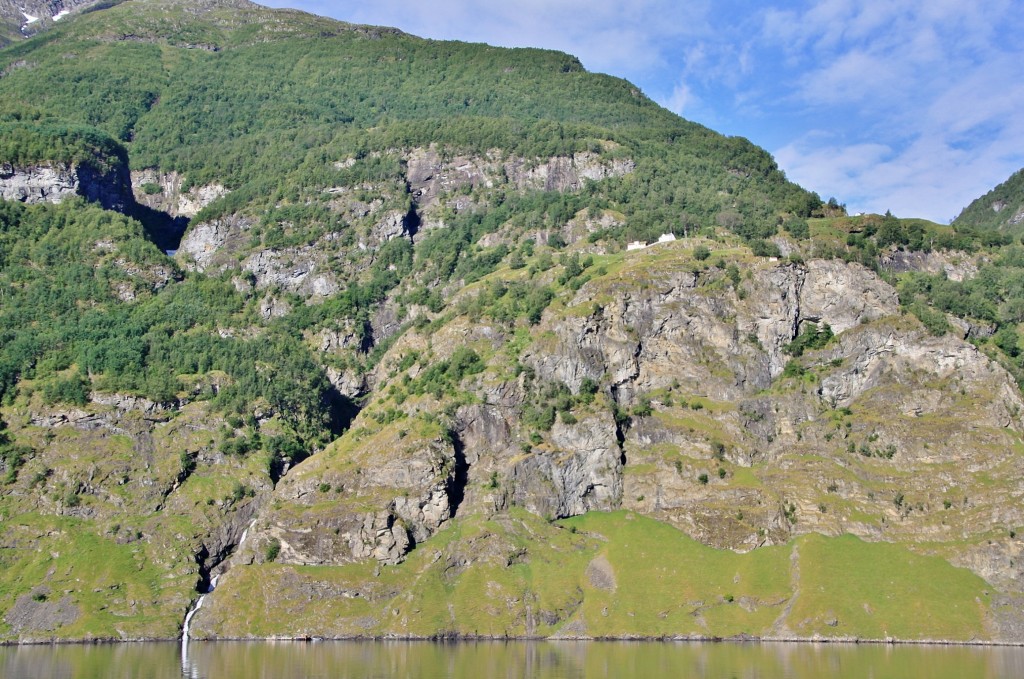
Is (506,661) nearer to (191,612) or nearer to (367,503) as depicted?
(367,503)

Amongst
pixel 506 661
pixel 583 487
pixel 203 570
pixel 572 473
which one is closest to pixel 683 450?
pixel 583 487

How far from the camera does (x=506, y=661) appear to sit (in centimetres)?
11906

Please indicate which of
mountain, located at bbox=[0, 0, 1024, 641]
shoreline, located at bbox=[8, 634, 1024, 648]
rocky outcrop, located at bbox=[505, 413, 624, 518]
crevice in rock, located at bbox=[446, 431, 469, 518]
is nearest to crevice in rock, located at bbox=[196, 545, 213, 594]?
mountain, located at bbox=[0, 0, 1024, 641]

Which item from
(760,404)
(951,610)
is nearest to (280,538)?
(760,404)

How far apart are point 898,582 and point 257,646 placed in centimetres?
8943

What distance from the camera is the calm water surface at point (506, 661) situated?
105 m

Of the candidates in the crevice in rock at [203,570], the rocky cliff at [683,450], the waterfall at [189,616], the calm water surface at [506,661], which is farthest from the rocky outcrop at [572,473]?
the crevice in rock at [203,570]

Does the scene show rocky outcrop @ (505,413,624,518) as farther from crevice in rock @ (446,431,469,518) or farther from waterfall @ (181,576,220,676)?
waterfall @ (181,576,220,676)

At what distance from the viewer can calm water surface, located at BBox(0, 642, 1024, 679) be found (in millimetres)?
105000

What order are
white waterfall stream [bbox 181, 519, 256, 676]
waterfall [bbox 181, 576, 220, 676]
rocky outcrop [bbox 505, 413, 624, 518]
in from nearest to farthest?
white waterfall stream [bbox 181, 519, 256, 676] < waterfall [bbox 181, 576, 220, 676] < rocky outcrop [bbox 505, 413, 624, 518]

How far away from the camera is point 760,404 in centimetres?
18488

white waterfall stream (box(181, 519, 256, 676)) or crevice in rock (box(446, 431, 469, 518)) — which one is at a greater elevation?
crevice in rock (box(446, 431, 469, 518))

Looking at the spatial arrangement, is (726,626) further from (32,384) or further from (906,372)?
(32,384)

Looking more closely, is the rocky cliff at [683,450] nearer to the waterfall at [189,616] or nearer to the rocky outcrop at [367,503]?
the rocky outcrop at [367,503]
